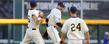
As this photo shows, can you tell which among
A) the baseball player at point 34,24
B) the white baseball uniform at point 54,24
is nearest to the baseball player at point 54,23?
the white baseball uniform at point 54,24

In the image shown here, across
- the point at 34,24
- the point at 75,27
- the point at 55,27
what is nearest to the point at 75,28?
the point at 75,27

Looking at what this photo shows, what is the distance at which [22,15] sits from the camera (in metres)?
19.9

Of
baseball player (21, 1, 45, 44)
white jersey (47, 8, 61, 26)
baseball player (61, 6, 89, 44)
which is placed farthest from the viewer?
white jersey (47, 8, 61, 26)

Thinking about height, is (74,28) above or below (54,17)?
below

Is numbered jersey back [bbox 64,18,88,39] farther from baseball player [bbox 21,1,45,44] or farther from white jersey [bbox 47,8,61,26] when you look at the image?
white jersey [bbox 47,8,61,26]

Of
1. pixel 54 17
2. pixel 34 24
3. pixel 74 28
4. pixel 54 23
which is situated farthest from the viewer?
pixel 54 23

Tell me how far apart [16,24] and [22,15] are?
413 cm

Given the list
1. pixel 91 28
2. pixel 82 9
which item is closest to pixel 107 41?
pixel 91 28

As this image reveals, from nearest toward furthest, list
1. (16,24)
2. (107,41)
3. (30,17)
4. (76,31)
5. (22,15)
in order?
(76,31)
(30,17)
(107,41)
(16,24)
(22,15)

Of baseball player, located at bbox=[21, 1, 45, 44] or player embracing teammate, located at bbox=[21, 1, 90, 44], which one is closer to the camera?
player embracing teammate, located at bbox=[21, 1, 90, 44]

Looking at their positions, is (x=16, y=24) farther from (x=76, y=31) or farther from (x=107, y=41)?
(x=76, y=31)

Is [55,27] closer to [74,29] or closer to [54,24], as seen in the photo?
[54,24]

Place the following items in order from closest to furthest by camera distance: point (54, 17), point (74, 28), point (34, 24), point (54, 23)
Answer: point (74, 28)
point (34, 24)
point (54, 17)
point (54, 23)

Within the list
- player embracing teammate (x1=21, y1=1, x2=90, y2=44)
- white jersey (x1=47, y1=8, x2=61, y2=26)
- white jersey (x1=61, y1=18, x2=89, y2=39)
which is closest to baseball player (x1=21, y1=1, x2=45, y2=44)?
player embracing teammate (x1=21, y1=1, x2=90, y2=44)
